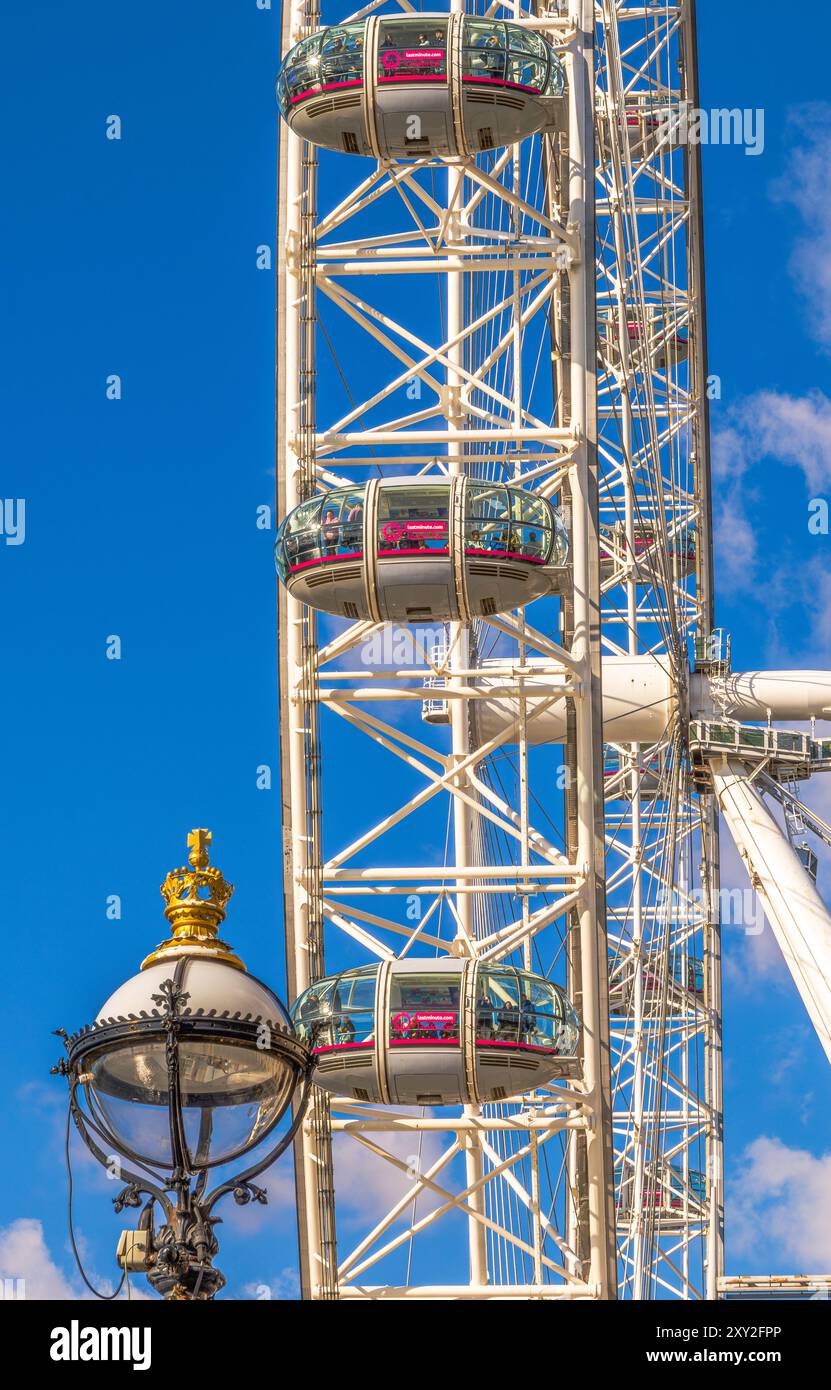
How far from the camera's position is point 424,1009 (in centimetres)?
2592

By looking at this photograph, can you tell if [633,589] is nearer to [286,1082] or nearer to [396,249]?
[396,249]

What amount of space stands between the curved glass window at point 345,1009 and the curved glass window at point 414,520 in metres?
3.89

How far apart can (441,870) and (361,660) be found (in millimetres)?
2612

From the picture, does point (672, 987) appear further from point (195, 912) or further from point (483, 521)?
point (195, 912)

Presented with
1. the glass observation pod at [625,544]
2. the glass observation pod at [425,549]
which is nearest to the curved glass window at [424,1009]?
the glass observation pod at [425,549]

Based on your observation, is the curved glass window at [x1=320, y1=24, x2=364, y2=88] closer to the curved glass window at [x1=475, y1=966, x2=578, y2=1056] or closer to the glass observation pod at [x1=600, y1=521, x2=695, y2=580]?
the curved glass window at [x1=475, y1=966, x2=578, y2=1056]

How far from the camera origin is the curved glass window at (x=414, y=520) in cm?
2589

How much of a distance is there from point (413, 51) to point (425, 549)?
4885mm

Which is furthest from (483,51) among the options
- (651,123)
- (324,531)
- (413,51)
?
(651,123)

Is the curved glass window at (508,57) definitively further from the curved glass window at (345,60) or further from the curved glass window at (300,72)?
the curved glass window at (300,72)

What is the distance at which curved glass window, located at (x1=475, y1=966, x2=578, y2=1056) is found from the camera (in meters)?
25.8
